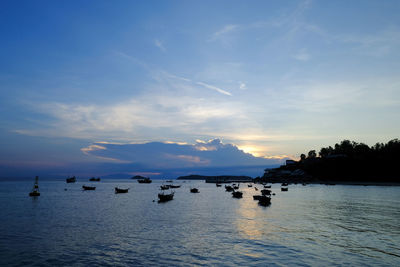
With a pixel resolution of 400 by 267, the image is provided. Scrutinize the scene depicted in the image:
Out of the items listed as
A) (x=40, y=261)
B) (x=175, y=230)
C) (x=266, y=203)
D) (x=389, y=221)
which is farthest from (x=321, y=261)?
(x=266, y=203)

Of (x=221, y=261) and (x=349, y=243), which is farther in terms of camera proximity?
(x=349, y=243)

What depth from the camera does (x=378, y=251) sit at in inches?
1081

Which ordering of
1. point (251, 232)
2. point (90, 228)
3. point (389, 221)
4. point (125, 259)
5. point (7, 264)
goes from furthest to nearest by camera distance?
Result: point (389, 221), point (90, 228), point (251, 232), point (125, 259), point (7, 264)

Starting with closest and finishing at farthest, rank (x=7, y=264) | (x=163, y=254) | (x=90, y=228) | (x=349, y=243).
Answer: (x=7, y=264)
(x=163, y=254)
(x=349, y=243)
(x=90, y=228)

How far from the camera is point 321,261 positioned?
79.6 ft

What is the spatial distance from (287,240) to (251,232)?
6020 mm

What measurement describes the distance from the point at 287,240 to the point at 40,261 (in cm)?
2491

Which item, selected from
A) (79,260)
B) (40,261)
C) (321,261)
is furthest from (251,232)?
(40,261)

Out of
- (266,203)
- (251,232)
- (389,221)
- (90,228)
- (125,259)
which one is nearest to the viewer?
(125,259)

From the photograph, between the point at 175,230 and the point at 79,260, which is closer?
the point at 79,260

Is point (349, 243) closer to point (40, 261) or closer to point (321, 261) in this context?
point (321, 261)

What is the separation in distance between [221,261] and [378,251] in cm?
1597

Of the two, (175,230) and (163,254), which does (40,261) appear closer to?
(163,254)

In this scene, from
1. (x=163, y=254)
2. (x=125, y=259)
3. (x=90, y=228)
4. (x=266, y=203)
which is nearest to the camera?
(x=125, y=259)
